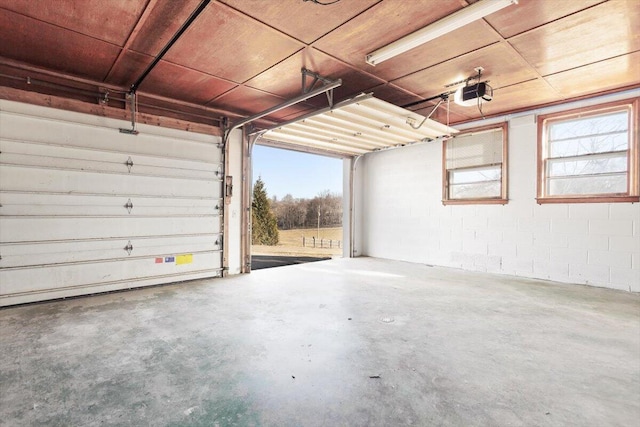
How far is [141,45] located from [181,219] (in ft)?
9.20

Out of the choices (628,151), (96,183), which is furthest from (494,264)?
(96,183)

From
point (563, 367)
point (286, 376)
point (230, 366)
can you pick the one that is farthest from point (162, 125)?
point (563, 367)

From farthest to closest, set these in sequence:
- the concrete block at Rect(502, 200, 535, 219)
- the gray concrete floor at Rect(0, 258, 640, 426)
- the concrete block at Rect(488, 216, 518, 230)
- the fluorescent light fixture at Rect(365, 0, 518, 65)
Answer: the concrete block at Rect(488, 216, 518, 230)
the concrete block at Rect(502, 200, 535, 219)
the fluorescent light fixture at Rect(365, 0, 518, 65)
the gray concrete floor at Rect(0, 258, 640, 426)

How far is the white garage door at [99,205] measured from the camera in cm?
404

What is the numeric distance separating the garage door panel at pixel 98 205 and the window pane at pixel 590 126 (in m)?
6.34

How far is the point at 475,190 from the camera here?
6.59 meters

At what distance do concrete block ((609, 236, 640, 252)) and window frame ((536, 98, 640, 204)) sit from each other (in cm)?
58

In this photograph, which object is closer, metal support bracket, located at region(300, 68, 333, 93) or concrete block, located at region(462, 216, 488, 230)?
metal support bracket, located at region(300, 68, 333, 93)

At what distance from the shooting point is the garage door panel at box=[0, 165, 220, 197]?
4.05 m

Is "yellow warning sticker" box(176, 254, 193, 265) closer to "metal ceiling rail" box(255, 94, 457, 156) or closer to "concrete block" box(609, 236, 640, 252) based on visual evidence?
"metal ceiling rail" box(255, 94, 457, 156)

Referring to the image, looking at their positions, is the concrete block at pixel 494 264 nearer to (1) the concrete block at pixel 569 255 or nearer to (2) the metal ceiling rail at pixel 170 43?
(1) the concrete block at pixel 569 255

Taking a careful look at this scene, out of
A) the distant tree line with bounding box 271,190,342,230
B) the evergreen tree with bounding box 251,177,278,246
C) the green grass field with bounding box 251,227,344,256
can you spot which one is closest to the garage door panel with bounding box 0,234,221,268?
the green grass field with bounding box 251,227,344,256

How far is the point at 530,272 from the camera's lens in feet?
19.0

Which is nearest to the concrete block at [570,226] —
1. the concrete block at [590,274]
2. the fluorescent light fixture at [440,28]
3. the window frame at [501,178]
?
the concrete block at [590,274]
